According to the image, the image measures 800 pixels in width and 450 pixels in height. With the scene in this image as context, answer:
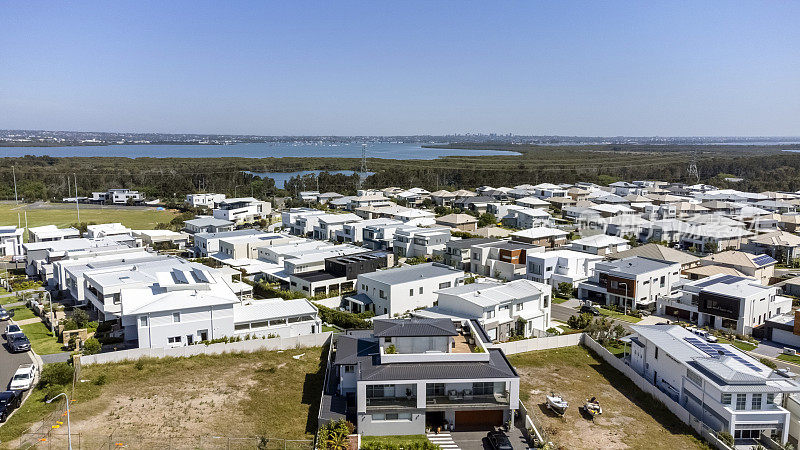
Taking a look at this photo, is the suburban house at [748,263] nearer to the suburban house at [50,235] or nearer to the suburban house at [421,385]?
the suburban house at [421,385]

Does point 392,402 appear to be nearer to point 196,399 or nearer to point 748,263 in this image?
point 196,399

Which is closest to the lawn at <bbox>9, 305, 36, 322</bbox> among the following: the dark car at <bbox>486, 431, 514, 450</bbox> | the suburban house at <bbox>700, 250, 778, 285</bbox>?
the dark car at <bbox>486, 431, 514, 450</bbox>

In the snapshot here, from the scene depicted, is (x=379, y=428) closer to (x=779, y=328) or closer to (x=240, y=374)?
(x=240, y=374)

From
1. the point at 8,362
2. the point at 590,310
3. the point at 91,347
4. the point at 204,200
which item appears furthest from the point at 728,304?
the point at 204,200

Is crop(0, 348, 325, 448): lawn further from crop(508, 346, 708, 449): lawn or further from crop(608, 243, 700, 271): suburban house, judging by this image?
crop(608, 243, 700, 271): suburban house

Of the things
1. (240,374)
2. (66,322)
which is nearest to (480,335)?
(240,374)
